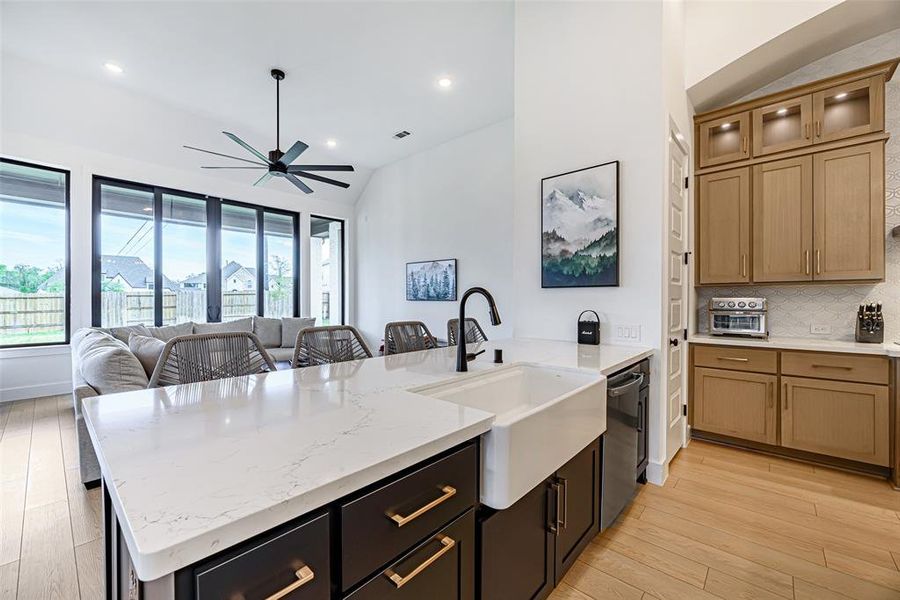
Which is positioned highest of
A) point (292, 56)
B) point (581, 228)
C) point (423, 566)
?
point (292, 56)

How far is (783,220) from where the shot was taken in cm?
303

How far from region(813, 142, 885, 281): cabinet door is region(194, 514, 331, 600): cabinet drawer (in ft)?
12.4

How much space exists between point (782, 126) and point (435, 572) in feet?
13.3

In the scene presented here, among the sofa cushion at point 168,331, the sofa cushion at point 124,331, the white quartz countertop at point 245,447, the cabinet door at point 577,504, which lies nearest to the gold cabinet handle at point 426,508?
the white quartz countertop at point 245,447

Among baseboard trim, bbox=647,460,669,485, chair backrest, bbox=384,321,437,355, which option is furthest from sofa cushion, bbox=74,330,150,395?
baseboard trim, bbox=647,460,669,485

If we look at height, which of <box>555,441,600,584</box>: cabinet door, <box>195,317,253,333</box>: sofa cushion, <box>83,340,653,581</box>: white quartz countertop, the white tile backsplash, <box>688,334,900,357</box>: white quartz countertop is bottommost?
<box>555,441,600,584</box>: cabinet door

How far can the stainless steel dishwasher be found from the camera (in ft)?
5.98

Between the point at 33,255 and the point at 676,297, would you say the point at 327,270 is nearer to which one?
the point at 33,255

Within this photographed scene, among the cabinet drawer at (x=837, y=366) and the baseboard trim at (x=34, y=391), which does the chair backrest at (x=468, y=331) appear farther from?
the baseboard trim at (x=34, y=391)

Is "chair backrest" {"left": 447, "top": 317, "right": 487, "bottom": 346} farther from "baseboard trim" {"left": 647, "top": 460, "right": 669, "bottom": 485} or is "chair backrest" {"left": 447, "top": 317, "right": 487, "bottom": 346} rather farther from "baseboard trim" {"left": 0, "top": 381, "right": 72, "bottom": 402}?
"baseboard trim" {"left": 0, "top": 381, "right": 72, "bottom": 402}

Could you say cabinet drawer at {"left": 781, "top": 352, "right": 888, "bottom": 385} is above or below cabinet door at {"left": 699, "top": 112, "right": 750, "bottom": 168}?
below

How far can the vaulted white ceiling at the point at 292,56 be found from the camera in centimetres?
325

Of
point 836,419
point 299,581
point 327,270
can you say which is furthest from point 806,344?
point 327,270

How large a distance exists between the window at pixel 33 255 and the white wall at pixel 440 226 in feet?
13.8
